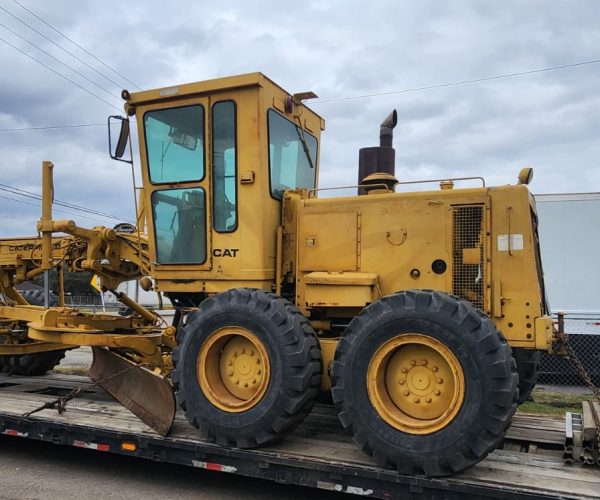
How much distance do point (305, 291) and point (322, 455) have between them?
1385 mm

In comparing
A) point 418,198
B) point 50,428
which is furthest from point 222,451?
point 418,198

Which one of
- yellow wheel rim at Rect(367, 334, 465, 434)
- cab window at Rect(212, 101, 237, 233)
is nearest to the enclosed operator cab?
cab window at Rect(212, 101, 237, 233)

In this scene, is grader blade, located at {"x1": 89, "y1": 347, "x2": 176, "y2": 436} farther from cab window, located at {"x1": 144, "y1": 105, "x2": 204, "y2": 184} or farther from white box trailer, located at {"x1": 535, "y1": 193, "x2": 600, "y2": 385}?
white box trailer, located at {"x1": 535, "y1": 193, "x2": 600, "y2": 385}

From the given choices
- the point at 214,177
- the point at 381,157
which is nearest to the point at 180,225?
the point at 214,177

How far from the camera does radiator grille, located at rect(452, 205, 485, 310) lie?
4.71 metres

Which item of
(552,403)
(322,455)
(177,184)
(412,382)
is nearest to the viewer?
(412,382)

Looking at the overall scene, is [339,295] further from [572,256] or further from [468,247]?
[572,256]

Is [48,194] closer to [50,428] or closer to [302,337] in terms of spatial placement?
[50,428]

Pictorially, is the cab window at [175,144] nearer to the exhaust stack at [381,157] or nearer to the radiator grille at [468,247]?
the exhaust stack at [381,157]

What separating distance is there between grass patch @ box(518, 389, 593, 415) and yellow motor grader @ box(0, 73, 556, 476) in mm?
3227

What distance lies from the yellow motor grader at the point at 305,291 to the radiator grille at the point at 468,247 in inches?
0.4

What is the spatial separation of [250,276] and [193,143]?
1380 mm

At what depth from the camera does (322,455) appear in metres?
4.48

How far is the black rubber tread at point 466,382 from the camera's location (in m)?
3.92
